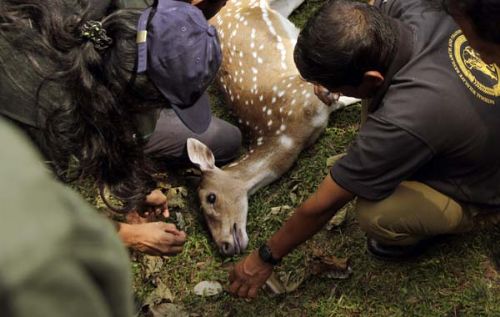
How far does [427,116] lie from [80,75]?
1643mm

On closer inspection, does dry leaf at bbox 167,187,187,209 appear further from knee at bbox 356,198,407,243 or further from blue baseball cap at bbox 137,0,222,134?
blue baseball cap at bbox 137,0,222,134

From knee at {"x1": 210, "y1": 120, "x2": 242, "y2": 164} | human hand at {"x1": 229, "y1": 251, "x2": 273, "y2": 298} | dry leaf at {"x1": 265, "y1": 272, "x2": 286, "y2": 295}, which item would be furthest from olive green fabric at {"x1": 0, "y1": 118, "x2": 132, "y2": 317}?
knee at {"x1": 210, "y1": 120, "x2": 242, "y2": 164}

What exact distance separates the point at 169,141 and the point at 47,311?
4331 millimetres

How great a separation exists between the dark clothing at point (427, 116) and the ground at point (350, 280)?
38.8 inches

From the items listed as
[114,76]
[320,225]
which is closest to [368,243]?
[320,225]

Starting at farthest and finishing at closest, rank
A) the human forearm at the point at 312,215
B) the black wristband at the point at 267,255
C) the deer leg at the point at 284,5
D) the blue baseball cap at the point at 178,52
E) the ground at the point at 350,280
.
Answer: the deer leg at the point at 284,5
the ground at the point at 350,280
the black wristband at the point at 267,255
the human forearm at the point at 312,215
the blue baseball cap at the point at 178,52

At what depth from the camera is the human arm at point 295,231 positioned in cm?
373

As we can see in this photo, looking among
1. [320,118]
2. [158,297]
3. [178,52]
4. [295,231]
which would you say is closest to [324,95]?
[320,118]

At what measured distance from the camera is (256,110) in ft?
19.0

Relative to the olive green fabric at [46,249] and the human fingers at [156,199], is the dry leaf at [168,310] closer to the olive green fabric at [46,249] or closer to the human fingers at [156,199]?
the human fingers at [156,199]

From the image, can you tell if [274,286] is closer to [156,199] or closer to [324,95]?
[156,199]

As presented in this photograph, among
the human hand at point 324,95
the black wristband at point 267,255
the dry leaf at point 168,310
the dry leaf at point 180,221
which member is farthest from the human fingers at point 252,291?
the human hand at point 324,95

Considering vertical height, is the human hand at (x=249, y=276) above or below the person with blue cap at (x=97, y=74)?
below

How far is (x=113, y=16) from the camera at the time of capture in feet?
10.5
